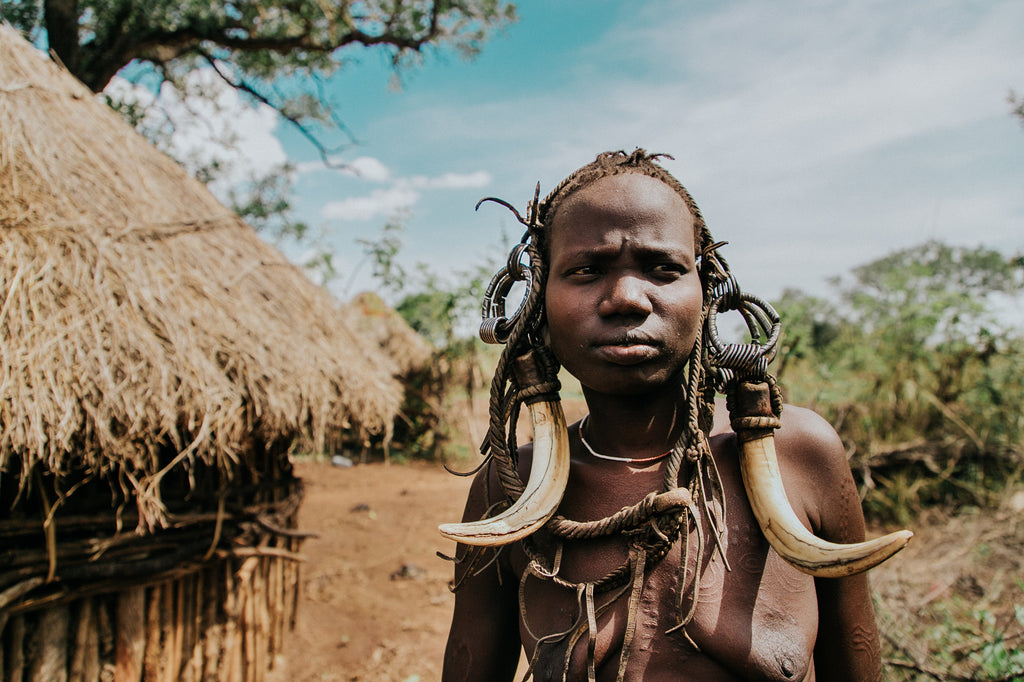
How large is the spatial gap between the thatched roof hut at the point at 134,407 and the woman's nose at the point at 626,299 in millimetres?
2381

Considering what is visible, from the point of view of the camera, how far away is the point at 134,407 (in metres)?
2.90

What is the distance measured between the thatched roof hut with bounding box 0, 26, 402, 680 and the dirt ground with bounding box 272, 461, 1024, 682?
54cm

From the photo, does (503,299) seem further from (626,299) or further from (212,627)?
(212,627)

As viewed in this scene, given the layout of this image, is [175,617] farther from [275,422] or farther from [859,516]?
[859,516]

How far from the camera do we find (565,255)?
1337 millimetres

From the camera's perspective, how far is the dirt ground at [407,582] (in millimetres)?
4422

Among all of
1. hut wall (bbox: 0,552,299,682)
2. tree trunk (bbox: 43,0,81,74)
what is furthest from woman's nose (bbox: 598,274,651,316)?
tree trunk (bbox: 43,0,81,74)

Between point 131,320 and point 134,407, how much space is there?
18.5 inches

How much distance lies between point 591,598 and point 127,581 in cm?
302

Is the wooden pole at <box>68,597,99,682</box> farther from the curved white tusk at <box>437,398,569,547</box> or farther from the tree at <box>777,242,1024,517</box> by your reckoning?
the tree at <box>777,242,1024,517</box>

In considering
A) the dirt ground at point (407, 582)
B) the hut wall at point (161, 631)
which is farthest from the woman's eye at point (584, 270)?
the hut wall at point (161, 631)

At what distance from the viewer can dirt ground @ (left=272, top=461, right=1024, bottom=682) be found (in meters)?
4.42

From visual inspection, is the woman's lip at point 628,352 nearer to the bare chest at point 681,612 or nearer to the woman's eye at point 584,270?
the woman's eye at point 584,270

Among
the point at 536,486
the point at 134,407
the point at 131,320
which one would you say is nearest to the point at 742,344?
the point at 536,486
